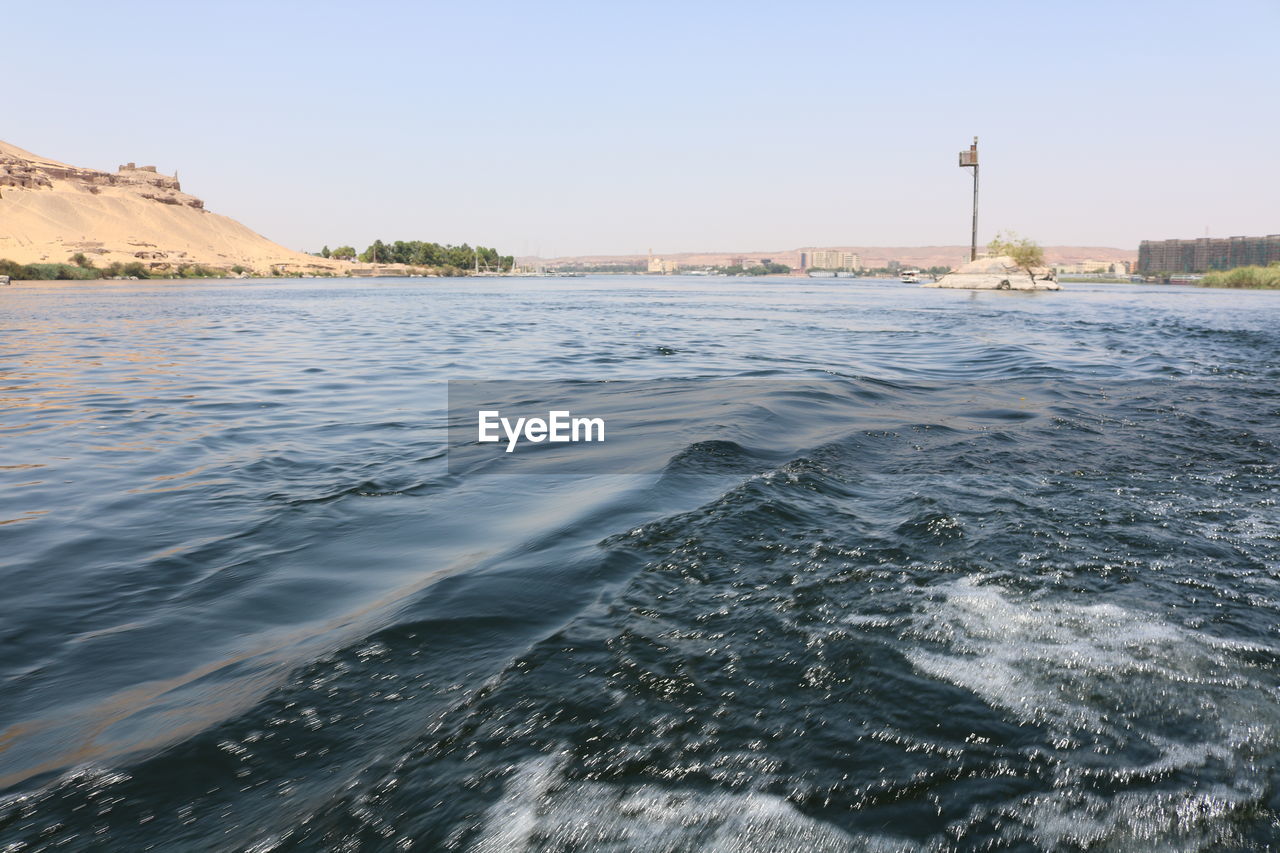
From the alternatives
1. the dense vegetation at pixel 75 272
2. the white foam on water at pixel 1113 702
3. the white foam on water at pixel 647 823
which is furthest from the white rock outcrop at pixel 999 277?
the dense vegetation at pixel 75 272

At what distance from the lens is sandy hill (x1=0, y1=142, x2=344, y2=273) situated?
111 m

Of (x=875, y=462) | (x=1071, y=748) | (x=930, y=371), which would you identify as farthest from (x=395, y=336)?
(x=1071, y=748)

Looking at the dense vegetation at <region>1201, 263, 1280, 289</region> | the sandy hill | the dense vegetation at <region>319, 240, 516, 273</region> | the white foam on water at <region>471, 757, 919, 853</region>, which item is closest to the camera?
the white foam on water at <region>471, 757, 919, 853</region>

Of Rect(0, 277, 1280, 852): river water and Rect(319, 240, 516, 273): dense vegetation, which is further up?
Rect(319, 240, 516, 273): dense vegetation

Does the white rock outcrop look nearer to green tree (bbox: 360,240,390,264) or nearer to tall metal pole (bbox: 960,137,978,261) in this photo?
tall metal pole (bbox: 960,137,978,261)

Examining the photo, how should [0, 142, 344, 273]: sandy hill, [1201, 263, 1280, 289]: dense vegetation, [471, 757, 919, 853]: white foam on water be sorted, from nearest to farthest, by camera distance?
[471, 757, 919, 853]: white foam on water
[1201, 263, 1280, 289]: dense vegetation
[0, 142, 344, 273]: sandy hill

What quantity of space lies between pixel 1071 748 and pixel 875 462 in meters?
3.63

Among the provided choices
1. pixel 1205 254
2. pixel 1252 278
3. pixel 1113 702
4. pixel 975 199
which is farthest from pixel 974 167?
pixel 1205 254

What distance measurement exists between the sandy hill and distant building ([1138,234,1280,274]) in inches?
7131

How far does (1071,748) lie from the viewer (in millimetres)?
2143

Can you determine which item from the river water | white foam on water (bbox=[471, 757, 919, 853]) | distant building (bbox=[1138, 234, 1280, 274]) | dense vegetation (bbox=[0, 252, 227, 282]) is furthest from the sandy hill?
distant building (bbox=[1138, 234, 1280, 274])

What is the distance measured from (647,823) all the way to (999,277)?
67212mm

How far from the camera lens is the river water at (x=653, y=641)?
1940mm

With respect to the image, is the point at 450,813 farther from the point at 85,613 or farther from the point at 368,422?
the point at 368,422
